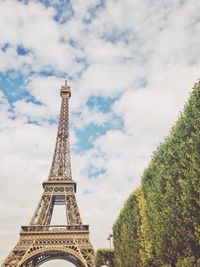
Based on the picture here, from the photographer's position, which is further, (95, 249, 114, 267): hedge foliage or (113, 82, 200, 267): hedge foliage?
(95, 249, 114, 267): hedge foliage

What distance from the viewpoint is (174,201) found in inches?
633

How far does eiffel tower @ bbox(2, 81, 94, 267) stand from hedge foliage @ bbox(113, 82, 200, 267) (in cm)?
2929

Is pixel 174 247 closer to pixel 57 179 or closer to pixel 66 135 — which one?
pixel 57 179

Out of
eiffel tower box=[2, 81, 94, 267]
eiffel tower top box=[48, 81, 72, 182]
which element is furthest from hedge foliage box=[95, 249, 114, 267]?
eiffel tower top box=[48, 81, 72, 182]

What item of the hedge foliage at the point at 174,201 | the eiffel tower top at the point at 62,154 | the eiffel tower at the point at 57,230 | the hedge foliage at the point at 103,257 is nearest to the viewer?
the hedge foliage at the point at 174,201

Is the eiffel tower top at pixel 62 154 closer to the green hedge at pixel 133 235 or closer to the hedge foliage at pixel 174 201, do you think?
the green hedge at pixel 133 235

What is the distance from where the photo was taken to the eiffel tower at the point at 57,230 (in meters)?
50.9

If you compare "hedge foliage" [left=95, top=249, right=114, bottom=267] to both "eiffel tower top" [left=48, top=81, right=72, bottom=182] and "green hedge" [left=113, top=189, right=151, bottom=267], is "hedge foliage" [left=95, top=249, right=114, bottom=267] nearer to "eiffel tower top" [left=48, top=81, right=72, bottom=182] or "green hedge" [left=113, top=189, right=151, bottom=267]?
"green hedge" [left=113, top=189, right=151, bottom=267]

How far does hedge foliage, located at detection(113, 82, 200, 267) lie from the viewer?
47.3 feet

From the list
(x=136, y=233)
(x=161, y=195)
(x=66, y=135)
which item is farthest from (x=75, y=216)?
(x=161, y=195)

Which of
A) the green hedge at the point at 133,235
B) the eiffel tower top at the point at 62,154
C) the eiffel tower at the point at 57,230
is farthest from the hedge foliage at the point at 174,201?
the eiffel tower top at the point at 62,154

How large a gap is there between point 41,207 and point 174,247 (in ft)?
145

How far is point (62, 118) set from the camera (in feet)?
223

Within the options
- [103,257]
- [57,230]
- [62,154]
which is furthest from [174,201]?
[62,154]
